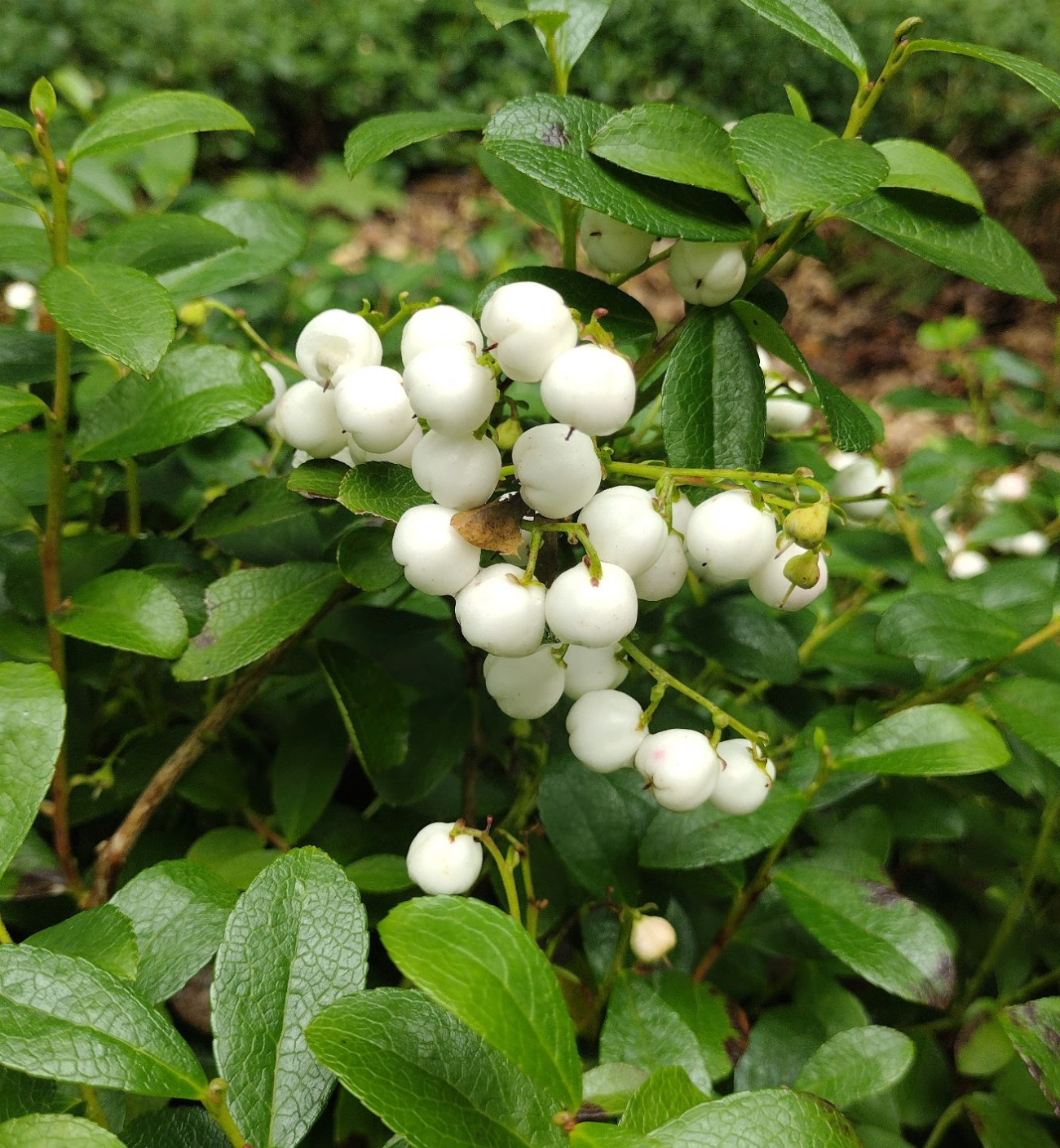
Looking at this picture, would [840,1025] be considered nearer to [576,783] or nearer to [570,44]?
[576,783]

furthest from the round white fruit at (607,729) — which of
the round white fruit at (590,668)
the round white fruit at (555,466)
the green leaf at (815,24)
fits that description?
the green leaf at (815,24)

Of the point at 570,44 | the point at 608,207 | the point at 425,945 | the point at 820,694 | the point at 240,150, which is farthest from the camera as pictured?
the point at 240,150

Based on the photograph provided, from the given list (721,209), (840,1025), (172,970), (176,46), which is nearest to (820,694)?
(840,1025)

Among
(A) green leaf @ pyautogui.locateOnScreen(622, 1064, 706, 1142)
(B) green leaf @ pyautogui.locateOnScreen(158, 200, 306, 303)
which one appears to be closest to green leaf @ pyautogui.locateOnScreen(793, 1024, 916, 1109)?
(A) green leaf @ pyautogui.locateOnScreen(622, 1064, 706, 1142)

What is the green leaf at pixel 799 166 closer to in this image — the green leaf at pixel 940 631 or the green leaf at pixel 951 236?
the green leaf at pixel 951 236

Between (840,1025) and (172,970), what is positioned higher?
(172,970)

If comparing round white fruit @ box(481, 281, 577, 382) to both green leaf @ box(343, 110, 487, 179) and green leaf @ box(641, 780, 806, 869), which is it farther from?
green leaf @ box(641, 780, 806, 869)

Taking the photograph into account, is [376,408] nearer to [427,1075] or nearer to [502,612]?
[502,612]
